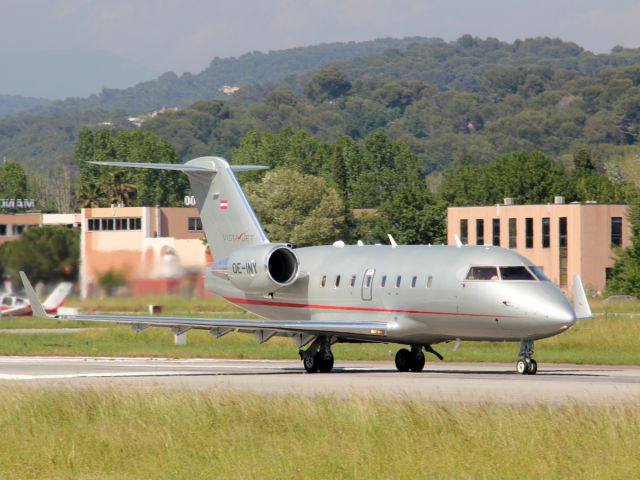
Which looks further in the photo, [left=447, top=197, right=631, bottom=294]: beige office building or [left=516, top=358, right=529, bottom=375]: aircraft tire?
[left=447, top=197, right=631, bottom=294]: beige office building

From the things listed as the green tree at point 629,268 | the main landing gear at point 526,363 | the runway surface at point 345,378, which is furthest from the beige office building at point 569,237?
the main landing gear at point 526,363

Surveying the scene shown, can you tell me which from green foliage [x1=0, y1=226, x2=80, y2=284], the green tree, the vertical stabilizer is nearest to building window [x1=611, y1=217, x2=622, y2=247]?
the green tree

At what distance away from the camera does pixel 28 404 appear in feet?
88.6

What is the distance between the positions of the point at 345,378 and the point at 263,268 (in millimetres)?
5198

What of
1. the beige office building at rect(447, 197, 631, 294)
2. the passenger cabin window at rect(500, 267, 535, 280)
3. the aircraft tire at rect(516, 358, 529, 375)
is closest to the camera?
the passenger cabin window at rect(500, 267, 535, 280)

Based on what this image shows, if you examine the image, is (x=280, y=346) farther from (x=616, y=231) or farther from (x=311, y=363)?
(x=616, y=231)

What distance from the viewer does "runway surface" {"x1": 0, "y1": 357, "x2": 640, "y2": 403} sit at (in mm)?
29267

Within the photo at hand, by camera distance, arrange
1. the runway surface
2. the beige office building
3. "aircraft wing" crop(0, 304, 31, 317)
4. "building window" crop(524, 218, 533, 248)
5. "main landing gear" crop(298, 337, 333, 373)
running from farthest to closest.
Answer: "building window" crop(524, 218, 533, 248) < the beige office building < "aircraft wing" crop(0, 304, 31, 317) < "main landing gear" crop(298, 337, 333, 373) < the runway surface

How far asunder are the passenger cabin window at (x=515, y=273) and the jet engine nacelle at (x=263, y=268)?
23.3 feet

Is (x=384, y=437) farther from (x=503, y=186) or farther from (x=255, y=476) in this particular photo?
(x=503, y=186)

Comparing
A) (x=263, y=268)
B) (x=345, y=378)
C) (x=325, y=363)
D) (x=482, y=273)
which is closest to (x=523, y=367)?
(x=482, y=273)

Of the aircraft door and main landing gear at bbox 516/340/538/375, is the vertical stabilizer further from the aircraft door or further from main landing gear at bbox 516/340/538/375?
main landing gear at bbox 516/340/538/375

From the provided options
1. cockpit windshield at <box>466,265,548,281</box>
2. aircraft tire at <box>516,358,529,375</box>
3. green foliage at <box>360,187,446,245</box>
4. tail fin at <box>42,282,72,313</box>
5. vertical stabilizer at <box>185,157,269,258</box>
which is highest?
vertical stabilizer at <box>185,157,269,258</box>

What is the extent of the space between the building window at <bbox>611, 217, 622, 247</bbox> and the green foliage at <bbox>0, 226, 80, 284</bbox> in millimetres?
63225
